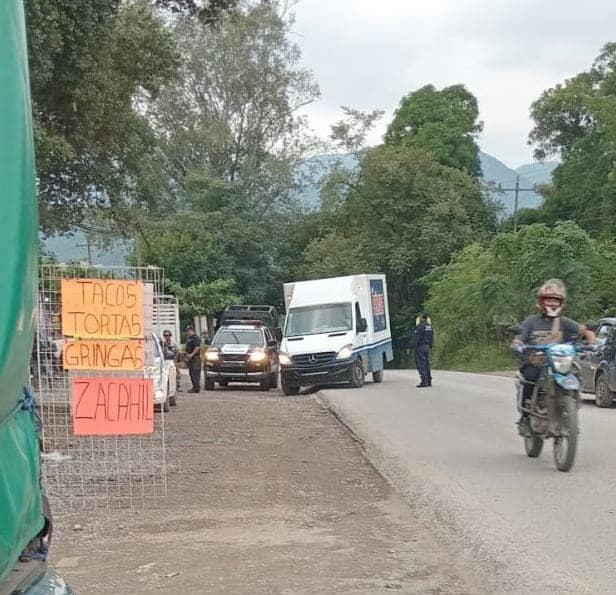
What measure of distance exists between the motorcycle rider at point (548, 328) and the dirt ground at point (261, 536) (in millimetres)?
2000

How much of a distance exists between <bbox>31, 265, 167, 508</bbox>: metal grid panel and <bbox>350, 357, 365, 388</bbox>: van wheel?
1380cm

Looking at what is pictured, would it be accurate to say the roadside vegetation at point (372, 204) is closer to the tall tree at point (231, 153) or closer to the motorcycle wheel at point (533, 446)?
the tall tree at point (231, 153)

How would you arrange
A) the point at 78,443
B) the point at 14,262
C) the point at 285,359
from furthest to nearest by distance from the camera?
the point at 285,359 < the point at 78,443 < the point at 14,262

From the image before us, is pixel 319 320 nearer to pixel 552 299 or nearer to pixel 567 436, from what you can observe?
pixel 552 299

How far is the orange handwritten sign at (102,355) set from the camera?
8906mm

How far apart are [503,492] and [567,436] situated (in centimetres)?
118

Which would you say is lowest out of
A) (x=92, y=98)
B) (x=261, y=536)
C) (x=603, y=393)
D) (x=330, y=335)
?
(x=261, y=536)

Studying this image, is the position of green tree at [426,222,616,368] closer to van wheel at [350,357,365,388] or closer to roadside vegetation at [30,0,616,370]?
roadside vegetation at [30,0,616,370]

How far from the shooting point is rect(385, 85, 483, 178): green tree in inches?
2379

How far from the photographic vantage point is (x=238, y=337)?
1181 inches

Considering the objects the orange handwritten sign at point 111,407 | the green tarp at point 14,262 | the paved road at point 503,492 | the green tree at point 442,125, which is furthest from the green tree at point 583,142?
the green tarp at point 14,262

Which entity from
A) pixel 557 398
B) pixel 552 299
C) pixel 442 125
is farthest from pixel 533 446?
pixel 442 125

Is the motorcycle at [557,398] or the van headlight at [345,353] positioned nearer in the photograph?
the motorcycle at [557,398]

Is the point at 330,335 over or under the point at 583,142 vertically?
under
